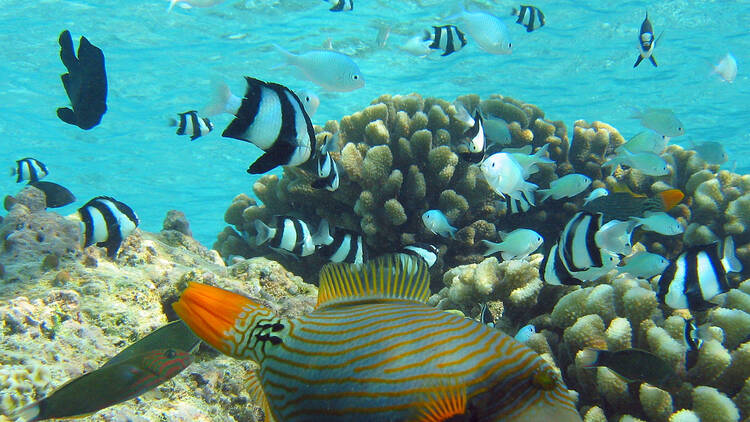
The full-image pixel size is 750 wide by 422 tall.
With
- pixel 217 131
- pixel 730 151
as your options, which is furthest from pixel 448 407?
pixel 730 151

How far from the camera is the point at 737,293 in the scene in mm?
3307

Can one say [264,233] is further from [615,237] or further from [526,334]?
[615,237]

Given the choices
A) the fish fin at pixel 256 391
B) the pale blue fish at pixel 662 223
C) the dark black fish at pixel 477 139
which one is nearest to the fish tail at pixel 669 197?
the pale blue fish at pixel 662 223

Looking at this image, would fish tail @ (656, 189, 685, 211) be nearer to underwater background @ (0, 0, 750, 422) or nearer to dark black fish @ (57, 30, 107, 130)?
underwater background @ (0, 0, 750, 422)

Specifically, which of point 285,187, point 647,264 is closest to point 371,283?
point 647,264

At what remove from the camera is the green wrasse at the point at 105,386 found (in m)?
1.44

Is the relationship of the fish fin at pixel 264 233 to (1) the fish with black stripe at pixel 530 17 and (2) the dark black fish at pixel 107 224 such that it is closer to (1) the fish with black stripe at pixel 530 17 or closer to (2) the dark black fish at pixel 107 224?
(2) the dark black fish at pixel 107 224

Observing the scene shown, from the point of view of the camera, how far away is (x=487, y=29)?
6109mm

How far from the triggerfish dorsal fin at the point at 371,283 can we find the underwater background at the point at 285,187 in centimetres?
146

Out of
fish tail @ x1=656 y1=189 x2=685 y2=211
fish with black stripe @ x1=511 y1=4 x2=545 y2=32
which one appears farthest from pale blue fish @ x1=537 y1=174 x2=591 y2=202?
fish with black stripe @ x1=511 y1=4 x2=545 y2=32

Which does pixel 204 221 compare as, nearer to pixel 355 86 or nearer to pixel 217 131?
pixel 217 131

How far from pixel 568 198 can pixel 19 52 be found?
21.6 metres

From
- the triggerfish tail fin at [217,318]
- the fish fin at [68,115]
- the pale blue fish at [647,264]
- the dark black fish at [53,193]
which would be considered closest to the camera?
the triggerfish tail fin at [217,318]

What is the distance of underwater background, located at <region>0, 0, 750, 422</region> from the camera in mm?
2568
